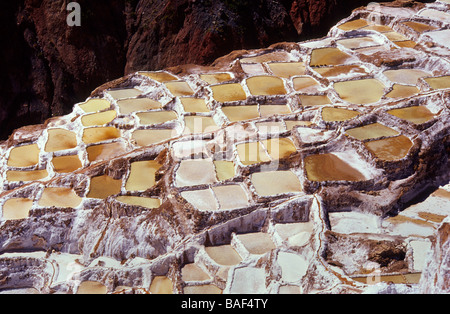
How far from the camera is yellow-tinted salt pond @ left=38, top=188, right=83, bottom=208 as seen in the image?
4.61 meters

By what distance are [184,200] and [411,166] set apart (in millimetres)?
1931

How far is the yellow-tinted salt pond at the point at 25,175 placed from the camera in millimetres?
4967

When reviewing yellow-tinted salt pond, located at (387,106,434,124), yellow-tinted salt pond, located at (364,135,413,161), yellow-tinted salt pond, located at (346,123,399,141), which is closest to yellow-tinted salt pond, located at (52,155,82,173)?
yellow-tinted salt pond, located at (346,123,399,141)

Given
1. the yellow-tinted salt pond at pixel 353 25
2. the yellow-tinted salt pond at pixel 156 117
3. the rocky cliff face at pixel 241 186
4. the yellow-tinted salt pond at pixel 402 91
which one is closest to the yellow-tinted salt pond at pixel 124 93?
the rocky cliff face at pixel 241 186

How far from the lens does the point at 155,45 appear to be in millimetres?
11383

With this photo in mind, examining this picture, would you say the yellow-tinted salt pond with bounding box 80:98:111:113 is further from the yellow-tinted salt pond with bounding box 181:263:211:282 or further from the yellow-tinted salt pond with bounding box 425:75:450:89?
the yellow-tinted salt pond with bounding box 425:75:450:89

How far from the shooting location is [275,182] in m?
4.65

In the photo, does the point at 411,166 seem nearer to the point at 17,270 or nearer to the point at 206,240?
the point at 206,240

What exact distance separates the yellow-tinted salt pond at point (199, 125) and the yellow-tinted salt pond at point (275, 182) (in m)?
0.83

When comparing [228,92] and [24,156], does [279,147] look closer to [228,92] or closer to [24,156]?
[228,92]

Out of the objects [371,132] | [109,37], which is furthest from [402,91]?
[109,37]

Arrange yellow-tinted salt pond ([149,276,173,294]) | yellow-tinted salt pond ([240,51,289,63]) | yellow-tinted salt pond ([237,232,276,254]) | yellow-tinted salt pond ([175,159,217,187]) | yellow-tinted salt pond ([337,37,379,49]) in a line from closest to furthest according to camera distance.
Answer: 1. yellow-tinted salt pond ([149,276,173,294])
2. yellow-tinted salt pond ([237,232,276,254])
3. yellow-tinted salt pond ([175,159,217,187])
4. yellow-tinted salt pond ([240,51,289,63])
5. yellow-tinted salt pond ([337,37,379,49])

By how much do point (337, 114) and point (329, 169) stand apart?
78cm

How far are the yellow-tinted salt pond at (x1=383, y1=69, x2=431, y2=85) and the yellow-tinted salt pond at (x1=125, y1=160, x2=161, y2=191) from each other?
2647mm
